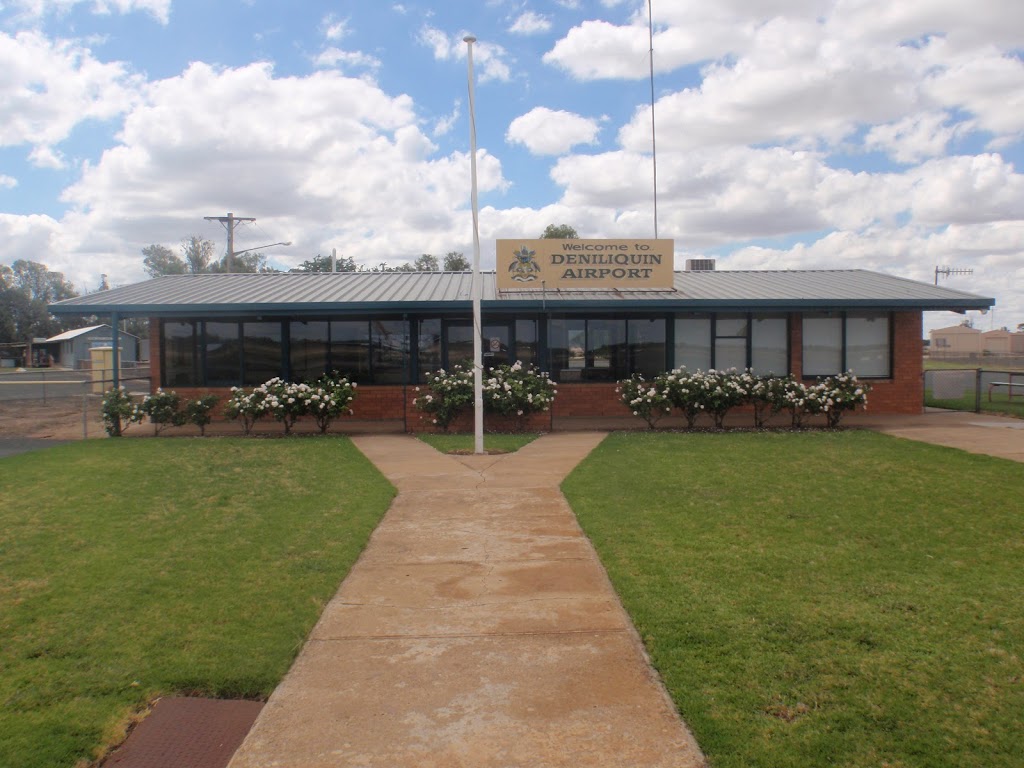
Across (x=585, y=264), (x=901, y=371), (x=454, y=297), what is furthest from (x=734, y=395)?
(x=454, y=297)

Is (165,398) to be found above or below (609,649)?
above

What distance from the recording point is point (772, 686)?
419 cm

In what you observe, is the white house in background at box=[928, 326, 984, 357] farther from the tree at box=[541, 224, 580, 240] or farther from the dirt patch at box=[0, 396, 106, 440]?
the dirt patch at box=[0, 396, 106, 440]

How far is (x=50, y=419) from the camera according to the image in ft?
63.9

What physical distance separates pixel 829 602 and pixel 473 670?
2.45m

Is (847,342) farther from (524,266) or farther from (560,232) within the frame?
(560,232)

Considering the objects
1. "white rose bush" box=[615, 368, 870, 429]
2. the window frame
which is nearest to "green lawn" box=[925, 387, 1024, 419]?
the window frame

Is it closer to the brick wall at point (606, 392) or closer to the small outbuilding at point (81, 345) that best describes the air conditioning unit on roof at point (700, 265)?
the brick wall at point (606, 392)

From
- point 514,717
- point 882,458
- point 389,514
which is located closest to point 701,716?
point 514,717

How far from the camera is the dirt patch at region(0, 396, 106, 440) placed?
16.5 meters

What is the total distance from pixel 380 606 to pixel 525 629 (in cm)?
107

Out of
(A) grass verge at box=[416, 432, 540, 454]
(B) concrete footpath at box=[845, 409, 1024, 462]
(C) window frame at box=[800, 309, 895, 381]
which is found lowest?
(A) grass verge at box=[416, 432, 540, 454]

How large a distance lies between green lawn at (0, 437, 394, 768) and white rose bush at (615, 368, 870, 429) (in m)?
6.22

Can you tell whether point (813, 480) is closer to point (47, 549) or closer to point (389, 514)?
point (389, 514)
